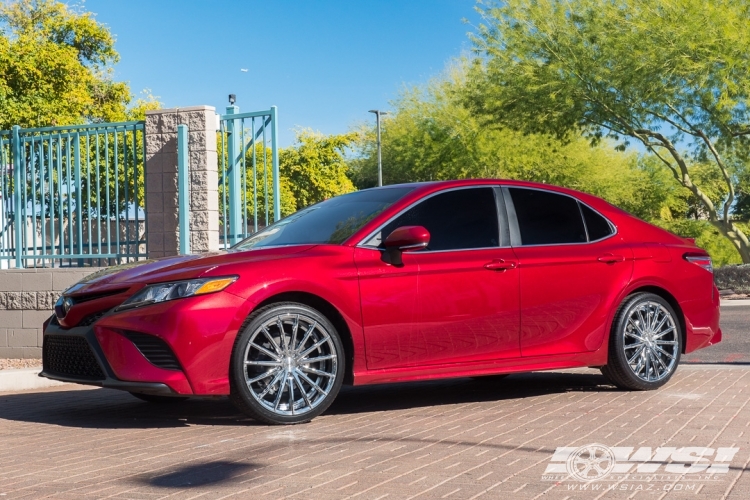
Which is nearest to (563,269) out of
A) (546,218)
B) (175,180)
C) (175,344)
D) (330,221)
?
(546,218)

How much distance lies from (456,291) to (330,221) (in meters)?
1.04

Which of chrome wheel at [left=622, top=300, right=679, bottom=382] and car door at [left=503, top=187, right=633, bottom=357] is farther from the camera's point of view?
chrome wheel at [left=622, top=300, right=679, bottom=382]

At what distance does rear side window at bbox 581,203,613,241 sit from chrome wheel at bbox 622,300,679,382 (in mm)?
610

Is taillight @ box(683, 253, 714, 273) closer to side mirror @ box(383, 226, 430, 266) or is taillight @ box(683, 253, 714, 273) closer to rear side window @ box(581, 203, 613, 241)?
rear side window @ box(581, 203, 613, 241)

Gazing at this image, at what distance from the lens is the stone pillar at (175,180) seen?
41.1ft

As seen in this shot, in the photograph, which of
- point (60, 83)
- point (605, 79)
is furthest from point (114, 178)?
point (605, 79)

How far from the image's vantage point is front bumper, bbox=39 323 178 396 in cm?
655

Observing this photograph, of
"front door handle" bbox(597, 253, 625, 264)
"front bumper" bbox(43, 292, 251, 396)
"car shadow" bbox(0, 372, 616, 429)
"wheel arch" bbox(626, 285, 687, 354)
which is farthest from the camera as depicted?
"wheel arch" bbox(626, 285, 687, 354)

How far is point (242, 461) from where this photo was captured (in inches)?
216

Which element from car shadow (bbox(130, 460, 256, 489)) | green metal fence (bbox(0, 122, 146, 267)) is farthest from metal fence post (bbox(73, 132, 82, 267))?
car shadow (bbox(130, 460, 256, 489))

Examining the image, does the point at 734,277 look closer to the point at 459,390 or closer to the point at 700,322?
the point at 700,322

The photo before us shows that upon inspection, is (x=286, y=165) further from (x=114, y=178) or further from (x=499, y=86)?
(x=114, y=178)

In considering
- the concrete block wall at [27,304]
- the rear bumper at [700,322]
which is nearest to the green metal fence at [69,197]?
the concrete block wall at [27,304]

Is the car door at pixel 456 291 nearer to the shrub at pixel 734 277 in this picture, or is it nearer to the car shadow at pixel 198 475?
the car shadow at pixel 198 475
